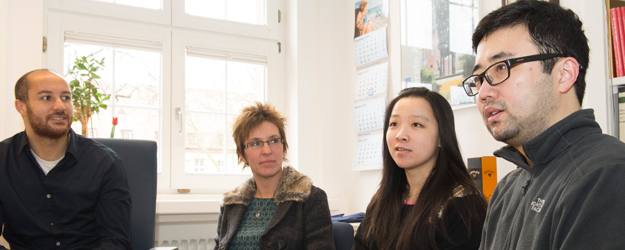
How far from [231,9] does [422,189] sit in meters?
2.21

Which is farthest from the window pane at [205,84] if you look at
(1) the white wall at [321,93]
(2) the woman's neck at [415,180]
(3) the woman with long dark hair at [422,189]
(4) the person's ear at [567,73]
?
(4) the person's ear at [567,73]

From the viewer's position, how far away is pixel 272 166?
1.97 meters

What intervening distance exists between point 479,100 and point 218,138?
7.73 ft

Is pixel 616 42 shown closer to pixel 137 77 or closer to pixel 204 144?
pixel 204 144

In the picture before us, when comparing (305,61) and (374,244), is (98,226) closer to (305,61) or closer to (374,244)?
(374,244)

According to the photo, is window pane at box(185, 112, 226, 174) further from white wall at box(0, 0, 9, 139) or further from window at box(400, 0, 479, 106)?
window at box(400, 0, 479, 106)

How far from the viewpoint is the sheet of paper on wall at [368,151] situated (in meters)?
2.80

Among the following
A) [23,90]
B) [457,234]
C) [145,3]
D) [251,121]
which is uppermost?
[145,3]

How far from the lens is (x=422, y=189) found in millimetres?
1462

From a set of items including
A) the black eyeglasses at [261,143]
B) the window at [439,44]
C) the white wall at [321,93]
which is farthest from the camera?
the white wall at [321,93]

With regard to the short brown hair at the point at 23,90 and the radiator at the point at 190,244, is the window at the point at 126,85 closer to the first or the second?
the radiator at the point at 190,244

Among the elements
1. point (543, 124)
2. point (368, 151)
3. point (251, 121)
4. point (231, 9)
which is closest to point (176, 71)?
point (231, 9)

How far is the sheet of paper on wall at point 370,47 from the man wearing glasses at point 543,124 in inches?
72.1

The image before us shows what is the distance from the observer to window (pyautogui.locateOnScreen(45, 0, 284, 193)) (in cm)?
278
